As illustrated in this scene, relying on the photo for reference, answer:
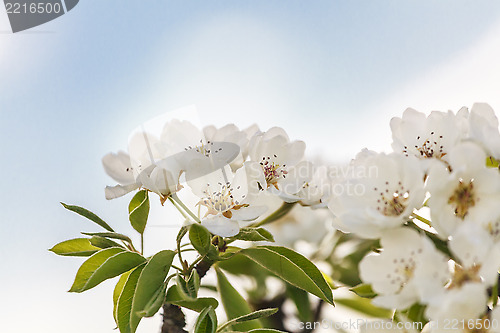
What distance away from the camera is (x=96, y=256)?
898 millimetres

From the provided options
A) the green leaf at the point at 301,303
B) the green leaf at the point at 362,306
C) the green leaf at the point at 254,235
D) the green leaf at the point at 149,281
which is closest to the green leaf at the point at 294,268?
the green leaf at the point at 254,235

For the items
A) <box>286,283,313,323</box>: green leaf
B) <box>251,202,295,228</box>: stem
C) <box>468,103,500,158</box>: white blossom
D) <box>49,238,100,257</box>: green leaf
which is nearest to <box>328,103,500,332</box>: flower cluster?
<box>468,103,500,158</box>: white blossom

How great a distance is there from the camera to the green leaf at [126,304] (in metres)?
0.85

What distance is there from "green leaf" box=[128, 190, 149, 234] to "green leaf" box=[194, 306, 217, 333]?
0.65 ft

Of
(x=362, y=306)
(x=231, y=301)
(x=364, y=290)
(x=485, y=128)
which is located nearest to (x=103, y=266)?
(x=231, y=301)

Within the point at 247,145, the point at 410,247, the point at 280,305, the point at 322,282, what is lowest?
the point at 280,305

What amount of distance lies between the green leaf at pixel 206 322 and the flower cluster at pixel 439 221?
25cm

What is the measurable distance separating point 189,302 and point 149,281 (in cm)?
10

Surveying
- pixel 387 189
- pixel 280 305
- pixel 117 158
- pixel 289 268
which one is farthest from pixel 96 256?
pixel 280 305

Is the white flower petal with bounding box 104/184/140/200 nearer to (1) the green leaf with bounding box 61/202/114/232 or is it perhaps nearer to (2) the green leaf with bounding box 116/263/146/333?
(1) the green leaf with bounding box 61/202/114/232

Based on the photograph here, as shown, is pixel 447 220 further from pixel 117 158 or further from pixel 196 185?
pixel 117 158

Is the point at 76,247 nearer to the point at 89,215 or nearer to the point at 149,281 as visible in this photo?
the point at 89,215

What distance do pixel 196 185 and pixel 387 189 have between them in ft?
1.07

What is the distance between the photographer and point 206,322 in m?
0.87
